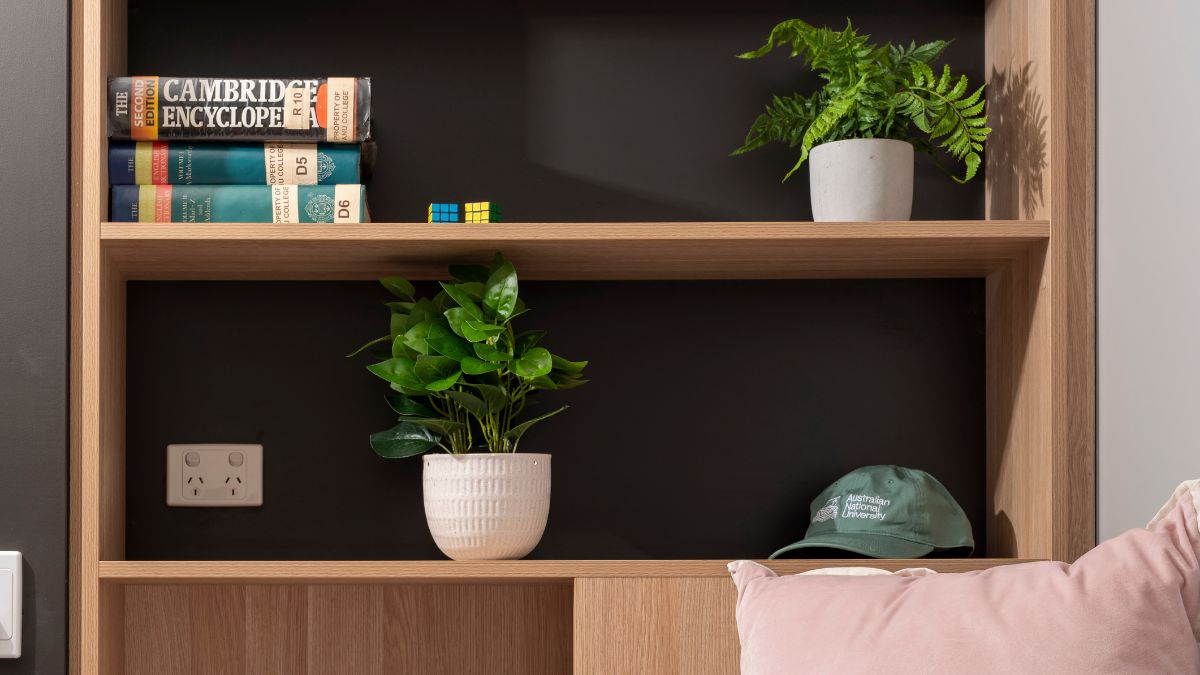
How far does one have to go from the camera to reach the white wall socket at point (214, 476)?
162 centimetres

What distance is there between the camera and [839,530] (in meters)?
1.46

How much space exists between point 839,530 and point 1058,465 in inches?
11.3

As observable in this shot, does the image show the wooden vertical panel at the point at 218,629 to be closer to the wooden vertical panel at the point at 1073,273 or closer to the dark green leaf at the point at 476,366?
the dark green leaf at the point at 476,366

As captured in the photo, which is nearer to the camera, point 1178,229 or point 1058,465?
point 1178,229

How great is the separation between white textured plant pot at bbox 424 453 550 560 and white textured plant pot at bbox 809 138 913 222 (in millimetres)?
531

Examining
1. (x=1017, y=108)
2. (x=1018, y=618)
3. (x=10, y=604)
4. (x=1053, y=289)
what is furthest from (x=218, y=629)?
(x=1017, y=108)

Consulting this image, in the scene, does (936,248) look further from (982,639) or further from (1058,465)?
(982,639)

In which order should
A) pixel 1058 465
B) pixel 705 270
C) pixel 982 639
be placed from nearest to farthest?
pixel 982 639, pixel 1058 465, pixel 705 270

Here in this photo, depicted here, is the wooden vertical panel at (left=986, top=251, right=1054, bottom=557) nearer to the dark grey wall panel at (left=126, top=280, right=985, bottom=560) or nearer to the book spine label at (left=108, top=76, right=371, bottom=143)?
the dark grey wall panel at (left=126, top=280, right=985, bottom=560)

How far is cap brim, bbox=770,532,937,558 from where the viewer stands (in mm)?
1397

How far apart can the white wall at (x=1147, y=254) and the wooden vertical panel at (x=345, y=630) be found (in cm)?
101

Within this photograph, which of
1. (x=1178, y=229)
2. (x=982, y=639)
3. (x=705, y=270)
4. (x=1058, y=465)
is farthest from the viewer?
(x=705, y=270)

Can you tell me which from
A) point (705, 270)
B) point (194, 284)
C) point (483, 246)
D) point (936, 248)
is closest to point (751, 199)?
point (705, 270)

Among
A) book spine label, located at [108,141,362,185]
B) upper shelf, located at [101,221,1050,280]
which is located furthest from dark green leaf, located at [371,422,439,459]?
book spine label, located at [108,141,362,185]
